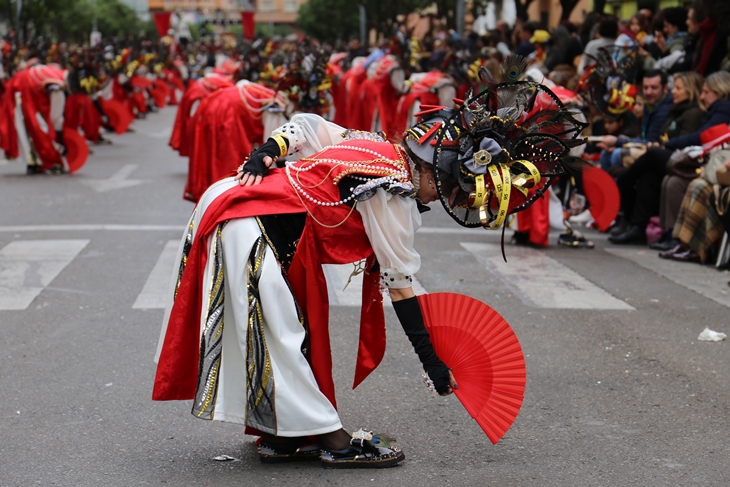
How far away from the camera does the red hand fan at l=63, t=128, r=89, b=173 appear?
13883mm

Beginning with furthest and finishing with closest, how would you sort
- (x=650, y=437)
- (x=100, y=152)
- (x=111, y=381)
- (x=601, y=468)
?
(x=100, y=152) → (x=111, y=381) → (x=650, y=437) → (x=601, y=468)

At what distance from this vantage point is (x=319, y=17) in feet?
194

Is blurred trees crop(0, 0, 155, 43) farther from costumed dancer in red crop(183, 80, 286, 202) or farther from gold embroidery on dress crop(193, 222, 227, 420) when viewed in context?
gold embroidery on dress crop(193, 222, 227, 420)

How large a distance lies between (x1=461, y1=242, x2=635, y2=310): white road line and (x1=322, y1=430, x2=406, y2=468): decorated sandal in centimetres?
308

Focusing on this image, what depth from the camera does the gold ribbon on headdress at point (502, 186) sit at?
3506mm

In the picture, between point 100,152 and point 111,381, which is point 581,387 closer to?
point 111,381

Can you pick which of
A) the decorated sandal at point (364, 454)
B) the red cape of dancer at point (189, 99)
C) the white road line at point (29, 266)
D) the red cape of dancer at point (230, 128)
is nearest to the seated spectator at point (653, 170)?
the red cape of dancer at point (230, 128)

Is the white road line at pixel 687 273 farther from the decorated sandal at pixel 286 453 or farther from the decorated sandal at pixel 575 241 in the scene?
the decorated sandal at pixel 286 453

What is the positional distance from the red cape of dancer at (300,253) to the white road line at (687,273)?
4237mm

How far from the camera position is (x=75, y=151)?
1391 cm

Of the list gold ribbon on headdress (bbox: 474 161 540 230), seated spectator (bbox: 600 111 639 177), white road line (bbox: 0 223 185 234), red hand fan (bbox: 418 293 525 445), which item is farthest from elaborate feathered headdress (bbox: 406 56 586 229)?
seated spectator (bbox: 600 111 639 177)

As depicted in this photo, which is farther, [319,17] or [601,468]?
[319,17]

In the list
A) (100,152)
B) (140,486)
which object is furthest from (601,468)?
(100,152)

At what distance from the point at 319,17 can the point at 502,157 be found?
188 feet
